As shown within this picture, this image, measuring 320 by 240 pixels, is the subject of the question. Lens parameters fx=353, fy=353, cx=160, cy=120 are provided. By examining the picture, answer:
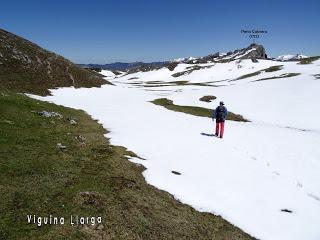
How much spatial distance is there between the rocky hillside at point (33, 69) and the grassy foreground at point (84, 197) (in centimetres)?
3546

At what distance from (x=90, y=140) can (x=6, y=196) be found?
1269 cm

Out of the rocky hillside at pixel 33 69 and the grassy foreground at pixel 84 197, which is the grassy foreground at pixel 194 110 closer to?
the rocky hillside at pixel 33 69

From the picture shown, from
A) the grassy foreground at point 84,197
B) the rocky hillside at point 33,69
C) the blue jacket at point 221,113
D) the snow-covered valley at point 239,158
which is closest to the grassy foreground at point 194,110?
the snow-covered valley at point 239,158

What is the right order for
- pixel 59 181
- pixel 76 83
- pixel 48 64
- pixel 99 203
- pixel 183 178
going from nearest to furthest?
pixel 99 203 < pixel 59 181 < pixel 183 178 < pixel 76 83 < pixel 48 64

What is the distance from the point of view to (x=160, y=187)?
64.0 ft

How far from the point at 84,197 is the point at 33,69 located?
193ft

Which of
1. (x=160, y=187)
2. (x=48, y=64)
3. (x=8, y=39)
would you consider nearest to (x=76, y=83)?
(x=48, y=64)

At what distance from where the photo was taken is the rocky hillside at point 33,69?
2328 inches

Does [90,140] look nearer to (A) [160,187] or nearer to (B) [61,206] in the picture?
(A) [160,187]

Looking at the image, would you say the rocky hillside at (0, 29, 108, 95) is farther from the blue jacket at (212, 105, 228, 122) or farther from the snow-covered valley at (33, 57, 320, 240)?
the blue jacket at (212, 105, 228, 122)

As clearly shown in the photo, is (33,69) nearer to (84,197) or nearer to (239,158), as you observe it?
(239,158)

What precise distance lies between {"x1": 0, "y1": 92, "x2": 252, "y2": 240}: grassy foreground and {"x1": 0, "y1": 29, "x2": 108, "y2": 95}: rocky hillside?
116 feet

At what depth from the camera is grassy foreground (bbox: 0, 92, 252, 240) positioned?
1329 cm

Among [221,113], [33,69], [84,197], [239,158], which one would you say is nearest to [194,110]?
[221,113]
